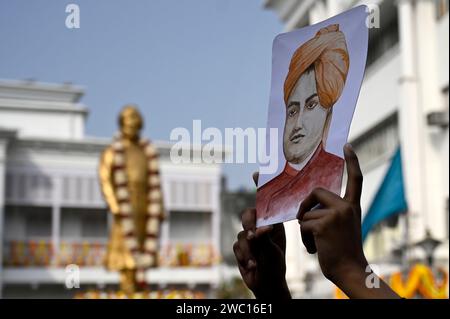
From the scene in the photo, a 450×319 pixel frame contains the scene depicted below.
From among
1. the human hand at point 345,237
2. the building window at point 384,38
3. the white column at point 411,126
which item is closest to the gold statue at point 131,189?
the white column at point 411,126

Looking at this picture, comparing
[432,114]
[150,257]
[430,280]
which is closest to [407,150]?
[432,114]

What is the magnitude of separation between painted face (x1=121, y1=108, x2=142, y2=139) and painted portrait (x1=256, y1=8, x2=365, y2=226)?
48.7 feet

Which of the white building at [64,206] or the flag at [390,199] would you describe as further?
the white building at [64,206]

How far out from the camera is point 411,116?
1892 centimetres

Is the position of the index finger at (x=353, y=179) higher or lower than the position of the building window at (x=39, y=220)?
lower

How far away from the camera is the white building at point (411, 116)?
18.4 meters

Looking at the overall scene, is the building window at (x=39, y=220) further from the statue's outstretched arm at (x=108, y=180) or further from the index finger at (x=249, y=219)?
the index finger at (x=249, y=219)

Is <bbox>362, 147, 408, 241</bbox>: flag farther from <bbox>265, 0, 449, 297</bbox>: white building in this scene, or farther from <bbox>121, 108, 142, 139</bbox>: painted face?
<bbox>121, 108, 142, 139</bbox>: painted face

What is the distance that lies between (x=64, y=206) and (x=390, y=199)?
16452mm

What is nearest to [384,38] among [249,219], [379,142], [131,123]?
[379,142]

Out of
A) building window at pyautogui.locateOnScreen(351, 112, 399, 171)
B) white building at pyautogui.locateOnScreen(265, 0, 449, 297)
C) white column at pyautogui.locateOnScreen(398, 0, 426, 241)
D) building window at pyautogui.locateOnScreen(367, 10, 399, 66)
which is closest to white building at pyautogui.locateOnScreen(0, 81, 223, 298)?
building window at pyautogui.locateOnScreen(351, 112, 399, 171)

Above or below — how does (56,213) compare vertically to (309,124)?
above

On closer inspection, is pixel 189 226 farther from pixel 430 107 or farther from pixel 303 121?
pixel 303 121
